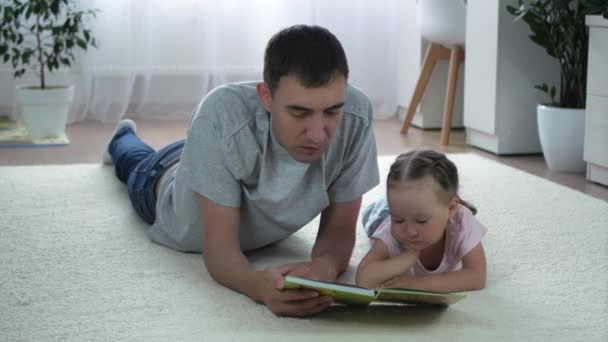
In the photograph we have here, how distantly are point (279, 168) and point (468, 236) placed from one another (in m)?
0.38

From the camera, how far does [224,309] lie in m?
1.43

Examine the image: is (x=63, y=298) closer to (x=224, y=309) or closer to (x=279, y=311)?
(x=224, y=309)

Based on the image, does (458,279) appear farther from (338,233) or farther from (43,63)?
(43,63)

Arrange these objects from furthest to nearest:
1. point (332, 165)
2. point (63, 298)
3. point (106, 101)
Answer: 1. point (106, 101)
2. point (332, 165)
3. point (63, 298)

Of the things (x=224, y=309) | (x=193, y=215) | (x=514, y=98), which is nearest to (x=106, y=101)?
(x=514, y=98)

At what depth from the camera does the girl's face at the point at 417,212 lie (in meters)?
1.40

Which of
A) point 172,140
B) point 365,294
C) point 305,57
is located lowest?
point 172,140

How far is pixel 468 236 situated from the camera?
1.51m

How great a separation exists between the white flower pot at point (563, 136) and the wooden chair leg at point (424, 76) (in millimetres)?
840

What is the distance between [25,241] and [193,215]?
1.64ft

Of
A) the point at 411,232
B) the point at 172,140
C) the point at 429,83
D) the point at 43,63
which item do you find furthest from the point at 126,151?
the point at 429,83

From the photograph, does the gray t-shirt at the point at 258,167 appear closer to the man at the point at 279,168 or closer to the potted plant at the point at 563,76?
the man at the point at 279,168

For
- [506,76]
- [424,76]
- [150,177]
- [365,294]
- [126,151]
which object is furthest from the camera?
[424,76]

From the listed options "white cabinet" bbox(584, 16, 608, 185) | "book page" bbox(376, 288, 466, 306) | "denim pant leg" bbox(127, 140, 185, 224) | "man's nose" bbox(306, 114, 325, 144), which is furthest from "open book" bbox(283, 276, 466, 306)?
"white cabinet" bbox(584, 16, 608, 185)
